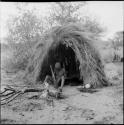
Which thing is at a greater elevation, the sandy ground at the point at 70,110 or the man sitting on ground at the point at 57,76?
the man sitting on ground at the point at 57,76

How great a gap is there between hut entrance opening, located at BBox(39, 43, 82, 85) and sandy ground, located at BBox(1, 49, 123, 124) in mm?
1661

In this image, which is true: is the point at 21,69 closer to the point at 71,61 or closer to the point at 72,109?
the point at 71,61

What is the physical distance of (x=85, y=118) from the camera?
3.66 metres

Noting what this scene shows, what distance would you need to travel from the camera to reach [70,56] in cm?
759

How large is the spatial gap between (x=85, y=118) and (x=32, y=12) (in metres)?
7.67

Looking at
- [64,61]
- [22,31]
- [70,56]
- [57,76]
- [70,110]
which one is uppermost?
[22,31]

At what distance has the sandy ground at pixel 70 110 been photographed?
3592 millimetres

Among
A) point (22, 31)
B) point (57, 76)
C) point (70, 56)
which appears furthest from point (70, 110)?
point (22, 31)

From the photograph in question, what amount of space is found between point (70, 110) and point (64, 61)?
346 centimetres

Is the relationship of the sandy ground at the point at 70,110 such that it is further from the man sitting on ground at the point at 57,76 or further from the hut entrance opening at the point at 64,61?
the hut entrance opening at the point at 64,61

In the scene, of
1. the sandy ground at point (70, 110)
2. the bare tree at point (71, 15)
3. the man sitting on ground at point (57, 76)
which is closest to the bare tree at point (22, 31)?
the bare tree at point (71, 15)

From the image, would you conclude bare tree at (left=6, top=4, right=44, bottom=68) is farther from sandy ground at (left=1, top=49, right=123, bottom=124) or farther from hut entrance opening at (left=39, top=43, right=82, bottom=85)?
sandy ground at (left=1, top=49, right=123, bottom=124)

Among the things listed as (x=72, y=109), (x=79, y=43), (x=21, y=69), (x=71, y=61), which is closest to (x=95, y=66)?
(x=79, y=43)

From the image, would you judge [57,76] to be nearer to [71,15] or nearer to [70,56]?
[70,56]
